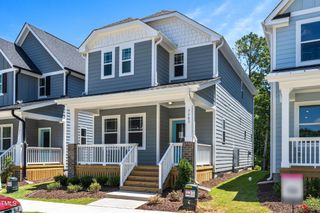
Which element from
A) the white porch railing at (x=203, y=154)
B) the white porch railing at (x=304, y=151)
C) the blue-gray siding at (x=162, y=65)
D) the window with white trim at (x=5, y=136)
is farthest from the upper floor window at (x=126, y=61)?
the window with white trim at (x=5, y=136)

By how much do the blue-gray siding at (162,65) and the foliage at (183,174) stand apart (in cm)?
544

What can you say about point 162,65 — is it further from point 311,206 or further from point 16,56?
point 16,56

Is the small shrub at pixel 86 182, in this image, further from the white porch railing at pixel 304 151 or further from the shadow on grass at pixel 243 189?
the white porch railing at pixel 304 151

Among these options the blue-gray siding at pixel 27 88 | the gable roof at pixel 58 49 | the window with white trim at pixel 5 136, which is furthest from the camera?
the gable roof at pixel 58 49

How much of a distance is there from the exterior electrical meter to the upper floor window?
8.36 meters

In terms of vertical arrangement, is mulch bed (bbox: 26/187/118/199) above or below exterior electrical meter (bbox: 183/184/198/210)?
below

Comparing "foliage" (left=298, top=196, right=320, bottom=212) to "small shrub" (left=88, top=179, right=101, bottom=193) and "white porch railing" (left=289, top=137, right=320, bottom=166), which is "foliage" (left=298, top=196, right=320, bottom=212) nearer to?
"white porch railing" (left=289, top=137, right=320, bottom=166)

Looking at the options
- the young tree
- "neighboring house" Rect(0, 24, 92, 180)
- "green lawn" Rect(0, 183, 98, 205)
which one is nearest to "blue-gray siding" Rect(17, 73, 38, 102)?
"neighboring house" Rect(0, 24, 92, 180)

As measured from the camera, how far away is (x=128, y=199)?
1262cm

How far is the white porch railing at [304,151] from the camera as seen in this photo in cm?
1189

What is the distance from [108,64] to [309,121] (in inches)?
401

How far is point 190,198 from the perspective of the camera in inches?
416

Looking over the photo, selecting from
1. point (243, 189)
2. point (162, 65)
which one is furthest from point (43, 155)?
point (243, 189)

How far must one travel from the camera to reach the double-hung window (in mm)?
18000
